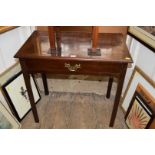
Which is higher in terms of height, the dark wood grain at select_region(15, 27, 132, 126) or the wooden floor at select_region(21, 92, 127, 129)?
the dark wood grain at select_region(15, 27, 132, 126)

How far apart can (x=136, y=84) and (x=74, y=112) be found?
2.07 ft

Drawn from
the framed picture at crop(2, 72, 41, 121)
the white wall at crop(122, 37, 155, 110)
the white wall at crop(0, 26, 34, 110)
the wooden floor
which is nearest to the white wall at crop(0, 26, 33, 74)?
the white wall at crop(0, 26, 34, 110)

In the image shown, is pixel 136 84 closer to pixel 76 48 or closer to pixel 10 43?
pixel 76 48

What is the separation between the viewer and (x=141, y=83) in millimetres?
1244

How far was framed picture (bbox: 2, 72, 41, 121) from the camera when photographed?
1.29 m

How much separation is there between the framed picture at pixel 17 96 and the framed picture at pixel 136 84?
3.02 ft

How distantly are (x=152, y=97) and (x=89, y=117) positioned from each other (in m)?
0.60

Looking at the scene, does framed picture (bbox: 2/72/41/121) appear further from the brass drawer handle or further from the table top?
the brass drawer handle

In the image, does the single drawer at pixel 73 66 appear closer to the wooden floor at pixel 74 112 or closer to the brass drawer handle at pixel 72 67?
the brass drawer handle at pixel 72 67

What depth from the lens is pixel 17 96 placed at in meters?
1.38

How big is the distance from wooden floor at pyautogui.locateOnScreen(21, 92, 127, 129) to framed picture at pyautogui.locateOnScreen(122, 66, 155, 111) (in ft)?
0.48

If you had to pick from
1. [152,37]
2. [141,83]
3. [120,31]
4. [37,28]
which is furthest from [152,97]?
[37,28]

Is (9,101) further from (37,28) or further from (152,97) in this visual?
(152,97)
